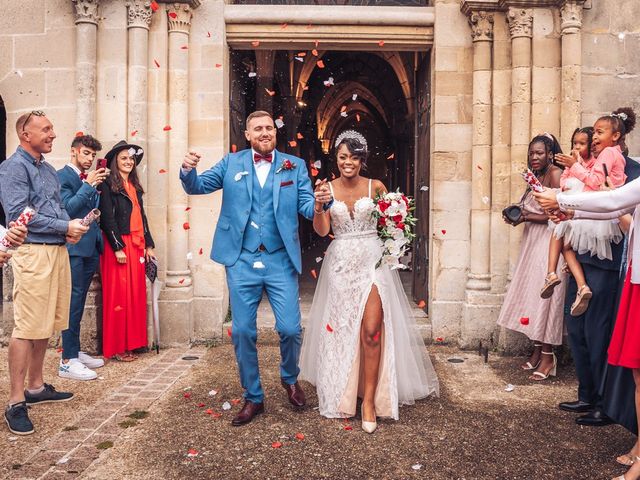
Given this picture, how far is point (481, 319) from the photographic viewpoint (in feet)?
20.5

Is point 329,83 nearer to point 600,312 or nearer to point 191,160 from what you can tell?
point 191,160

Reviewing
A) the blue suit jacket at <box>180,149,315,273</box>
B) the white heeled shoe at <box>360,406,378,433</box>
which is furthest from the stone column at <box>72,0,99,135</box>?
the white heeled shoe at <box>360,406,378,433</box>

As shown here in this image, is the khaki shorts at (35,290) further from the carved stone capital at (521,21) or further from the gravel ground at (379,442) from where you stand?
the carved stone capital at (521,21)

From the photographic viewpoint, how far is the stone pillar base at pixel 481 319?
20.4 feet

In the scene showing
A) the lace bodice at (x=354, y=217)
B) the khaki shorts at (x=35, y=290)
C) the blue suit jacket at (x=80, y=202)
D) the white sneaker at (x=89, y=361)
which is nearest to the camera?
the khaki shorts at (x=35, y=290)

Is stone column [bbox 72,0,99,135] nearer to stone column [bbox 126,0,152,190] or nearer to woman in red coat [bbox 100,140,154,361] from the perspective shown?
stone column [bbox 126,0,152,190]

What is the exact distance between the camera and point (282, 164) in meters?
4.27

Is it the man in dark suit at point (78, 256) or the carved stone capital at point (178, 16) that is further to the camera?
the carved stone capital at point (178, 16)

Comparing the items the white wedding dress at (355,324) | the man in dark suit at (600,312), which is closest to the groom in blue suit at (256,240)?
the white wedding dress at (355,324)

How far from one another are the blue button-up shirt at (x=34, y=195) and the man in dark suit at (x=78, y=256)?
2.47 feet

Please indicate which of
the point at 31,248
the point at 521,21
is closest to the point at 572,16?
the point at 521,21

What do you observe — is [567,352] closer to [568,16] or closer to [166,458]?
[568,16]

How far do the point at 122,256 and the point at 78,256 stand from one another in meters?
0.39

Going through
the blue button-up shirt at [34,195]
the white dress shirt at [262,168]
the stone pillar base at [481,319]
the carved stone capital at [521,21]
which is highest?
the carved stone capital at [521,21]
